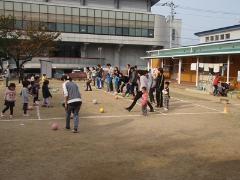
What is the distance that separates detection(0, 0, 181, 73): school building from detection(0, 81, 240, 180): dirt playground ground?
153ft

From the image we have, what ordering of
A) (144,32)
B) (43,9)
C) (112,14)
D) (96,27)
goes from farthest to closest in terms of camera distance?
(144,32) → (112,14) → (96,27) → (43,9)

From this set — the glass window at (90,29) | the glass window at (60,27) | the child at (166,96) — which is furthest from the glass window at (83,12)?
the child at (166,96)

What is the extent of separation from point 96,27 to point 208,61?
35.7 m

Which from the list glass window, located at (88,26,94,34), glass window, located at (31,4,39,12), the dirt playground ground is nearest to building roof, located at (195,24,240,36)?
glass window, located at (88,26,94,34)

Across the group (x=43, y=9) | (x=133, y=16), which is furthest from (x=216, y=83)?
(x=133, y=16)

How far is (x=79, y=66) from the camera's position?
2480 inches

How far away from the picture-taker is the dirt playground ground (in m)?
7.48

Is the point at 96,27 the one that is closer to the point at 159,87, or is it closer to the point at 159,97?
the point at 159,87

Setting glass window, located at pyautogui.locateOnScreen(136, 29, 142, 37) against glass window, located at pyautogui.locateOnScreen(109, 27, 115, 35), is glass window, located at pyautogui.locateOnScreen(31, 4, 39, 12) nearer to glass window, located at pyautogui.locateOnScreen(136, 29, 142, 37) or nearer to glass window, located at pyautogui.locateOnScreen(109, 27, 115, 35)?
glass window, located at pyautogui.locateOnScreen(109, 27, 115, 35)

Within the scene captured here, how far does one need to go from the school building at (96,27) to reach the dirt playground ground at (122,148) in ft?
153

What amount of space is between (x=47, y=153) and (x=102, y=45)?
60.4 metres

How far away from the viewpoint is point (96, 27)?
2586 inches

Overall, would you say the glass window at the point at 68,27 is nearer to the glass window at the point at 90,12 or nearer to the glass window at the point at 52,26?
the glass window at the point at 52,26

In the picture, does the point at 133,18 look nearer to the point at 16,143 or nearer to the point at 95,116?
the point at 95,116
